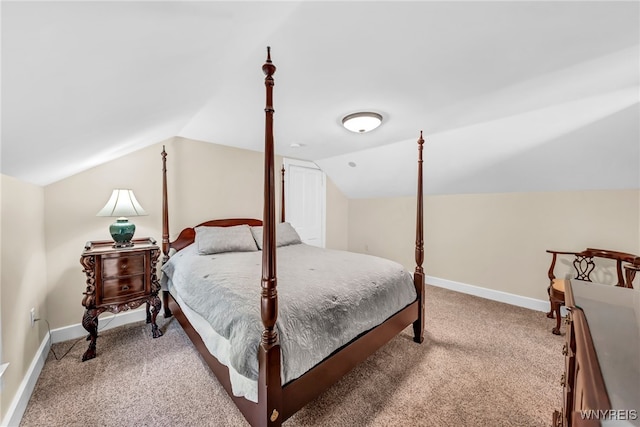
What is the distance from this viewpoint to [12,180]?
1.64m

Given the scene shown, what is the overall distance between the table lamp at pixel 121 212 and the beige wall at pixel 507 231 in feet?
12.3

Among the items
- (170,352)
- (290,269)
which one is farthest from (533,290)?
(170,352)

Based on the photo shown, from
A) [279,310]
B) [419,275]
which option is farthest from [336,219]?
[279,310]

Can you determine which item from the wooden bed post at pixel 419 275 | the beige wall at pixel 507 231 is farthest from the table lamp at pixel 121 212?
the beige wall at pixel 507 231

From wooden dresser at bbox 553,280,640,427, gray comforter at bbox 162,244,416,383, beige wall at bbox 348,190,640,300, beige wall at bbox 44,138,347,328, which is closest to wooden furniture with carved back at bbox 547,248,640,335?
beige wall at bbox 348,190,640,300

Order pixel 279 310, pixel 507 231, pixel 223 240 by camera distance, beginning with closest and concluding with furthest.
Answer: pixel 279 310
pixel 223 240
pixel 507 231

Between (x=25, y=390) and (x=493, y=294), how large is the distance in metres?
4.58

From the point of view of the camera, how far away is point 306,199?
4535mm

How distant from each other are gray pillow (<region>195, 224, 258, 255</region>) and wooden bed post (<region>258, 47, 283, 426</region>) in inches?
65.8

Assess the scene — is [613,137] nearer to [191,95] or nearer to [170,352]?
[191,95]

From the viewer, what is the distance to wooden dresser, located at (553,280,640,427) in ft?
1.65

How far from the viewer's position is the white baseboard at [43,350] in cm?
142

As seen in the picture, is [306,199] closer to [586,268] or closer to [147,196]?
[147,196]

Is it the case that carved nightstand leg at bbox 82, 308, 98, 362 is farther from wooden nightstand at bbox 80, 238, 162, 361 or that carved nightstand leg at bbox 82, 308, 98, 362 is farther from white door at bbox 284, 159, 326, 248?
white door at bbox 284, 159, 326, 248
